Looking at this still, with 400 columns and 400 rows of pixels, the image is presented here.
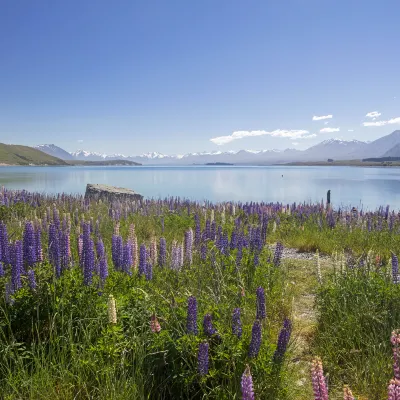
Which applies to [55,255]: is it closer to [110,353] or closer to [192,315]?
[110,353]

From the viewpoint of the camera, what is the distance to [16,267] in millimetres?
3951

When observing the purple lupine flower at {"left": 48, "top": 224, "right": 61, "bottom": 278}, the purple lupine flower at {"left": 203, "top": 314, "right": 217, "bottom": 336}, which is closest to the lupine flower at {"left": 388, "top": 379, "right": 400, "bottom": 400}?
the purple lupine flower at {"left": 203, "top": 314, "right": 217, "bottom": 336}

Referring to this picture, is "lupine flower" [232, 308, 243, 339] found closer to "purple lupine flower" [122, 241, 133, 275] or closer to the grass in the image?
the grass

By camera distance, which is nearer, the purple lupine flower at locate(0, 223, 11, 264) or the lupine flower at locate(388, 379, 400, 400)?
the lupine flower at locate(388, 379, 400, 400)

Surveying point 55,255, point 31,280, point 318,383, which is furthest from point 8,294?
point 318,383

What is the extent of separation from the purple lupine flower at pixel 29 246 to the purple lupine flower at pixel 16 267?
13cm

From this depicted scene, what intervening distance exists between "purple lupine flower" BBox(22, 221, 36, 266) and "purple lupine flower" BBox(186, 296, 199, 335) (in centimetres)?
228

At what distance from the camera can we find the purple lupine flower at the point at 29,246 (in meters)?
4.18

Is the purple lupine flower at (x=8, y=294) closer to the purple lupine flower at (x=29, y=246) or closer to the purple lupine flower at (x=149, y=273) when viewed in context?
the purple lupine flower at (x=29, y=246)

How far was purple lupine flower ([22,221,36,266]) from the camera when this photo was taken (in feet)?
13.7

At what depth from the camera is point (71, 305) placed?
3.76m

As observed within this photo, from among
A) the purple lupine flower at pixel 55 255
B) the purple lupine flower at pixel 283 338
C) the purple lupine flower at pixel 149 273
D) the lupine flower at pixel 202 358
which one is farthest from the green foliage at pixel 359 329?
the purple lupine flower at pixel 55 255

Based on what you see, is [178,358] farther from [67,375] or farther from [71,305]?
[71,305]

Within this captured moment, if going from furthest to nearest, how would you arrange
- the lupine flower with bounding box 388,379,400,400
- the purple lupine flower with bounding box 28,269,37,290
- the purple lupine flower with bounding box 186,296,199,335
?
the purple lupine flower with bounding box 28,269,37,290, the purple lupine flower with bounding box 186,296,199,335, the lupine flower with bounding box 388,379,400,400
